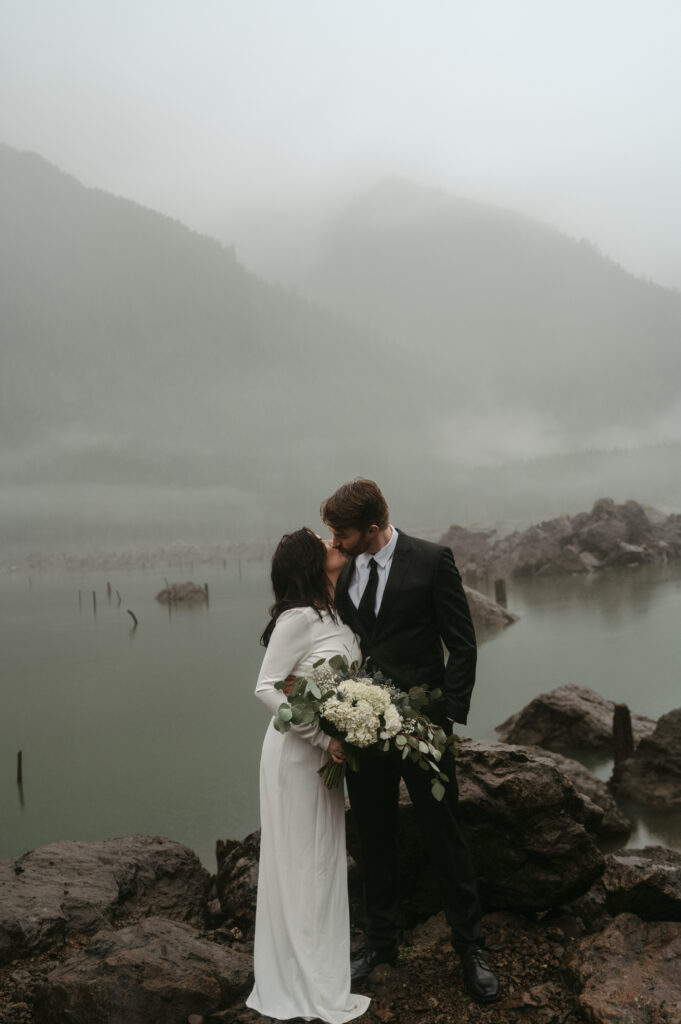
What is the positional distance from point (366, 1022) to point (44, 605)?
362ft

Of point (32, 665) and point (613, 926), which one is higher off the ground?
point (613, 926)

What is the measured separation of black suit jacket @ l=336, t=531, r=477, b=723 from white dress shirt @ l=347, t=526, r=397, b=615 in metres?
0.03

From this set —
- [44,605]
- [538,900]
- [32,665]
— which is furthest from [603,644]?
[44,605]

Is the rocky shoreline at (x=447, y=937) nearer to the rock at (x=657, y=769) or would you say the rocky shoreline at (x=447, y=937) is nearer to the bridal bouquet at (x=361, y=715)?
the bridal bouquet at (x=361, y=715)

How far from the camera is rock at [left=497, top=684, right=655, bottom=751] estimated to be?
45.5ft

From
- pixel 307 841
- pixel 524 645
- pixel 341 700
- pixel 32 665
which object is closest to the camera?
pixel 341 700

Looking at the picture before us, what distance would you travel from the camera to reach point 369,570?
348cm

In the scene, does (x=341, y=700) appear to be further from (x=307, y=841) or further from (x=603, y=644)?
(x=603, y=644)

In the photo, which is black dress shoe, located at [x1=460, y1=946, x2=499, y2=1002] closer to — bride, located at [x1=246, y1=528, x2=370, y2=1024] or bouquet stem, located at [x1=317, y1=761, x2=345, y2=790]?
bride, located at [x1=246, y1=528, x2=370, y2=1024]

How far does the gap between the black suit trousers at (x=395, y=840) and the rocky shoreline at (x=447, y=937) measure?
349mm

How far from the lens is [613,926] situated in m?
3.78

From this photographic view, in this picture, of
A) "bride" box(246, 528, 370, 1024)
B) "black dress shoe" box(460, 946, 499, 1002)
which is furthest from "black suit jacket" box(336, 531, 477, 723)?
"black dress shoe" box(460, 946, 499, 1002)

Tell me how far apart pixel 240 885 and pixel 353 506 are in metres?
3.45

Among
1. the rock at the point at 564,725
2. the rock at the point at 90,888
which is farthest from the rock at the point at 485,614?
the rock at the point at 90,888
